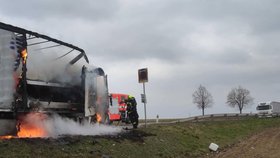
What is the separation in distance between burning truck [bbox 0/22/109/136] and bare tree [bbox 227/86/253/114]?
61015 mm

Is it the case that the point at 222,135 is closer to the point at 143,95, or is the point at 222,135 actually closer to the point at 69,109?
the point at 143,95

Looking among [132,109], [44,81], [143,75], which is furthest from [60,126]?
[132,109]

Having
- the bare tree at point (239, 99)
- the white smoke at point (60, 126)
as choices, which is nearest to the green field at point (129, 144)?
the white smoke at point (60, 126)

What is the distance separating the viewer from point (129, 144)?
13.9 m

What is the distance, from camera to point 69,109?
51.2 ft

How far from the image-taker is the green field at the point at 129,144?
10.5m

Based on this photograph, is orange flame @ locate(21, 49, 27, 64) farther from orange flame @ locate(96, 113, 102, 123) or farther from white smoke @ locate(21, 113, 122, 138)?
orange flame @ locate(96, 113, 102, 123)

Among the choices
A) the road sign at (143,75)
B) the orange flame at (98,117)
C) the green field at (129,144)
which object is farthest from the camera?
the road sign at (143,75)

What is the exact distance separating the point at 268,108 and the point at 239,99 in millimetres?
18571

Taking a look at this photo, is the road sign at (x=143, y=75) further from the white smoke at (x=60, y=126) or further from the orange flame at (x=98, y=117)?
the white smoke at (x=60, y=126)

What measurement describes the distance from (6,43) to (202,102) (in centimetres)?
6316

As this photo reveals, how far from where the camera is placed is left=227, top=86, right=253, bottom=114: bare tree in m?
75.8

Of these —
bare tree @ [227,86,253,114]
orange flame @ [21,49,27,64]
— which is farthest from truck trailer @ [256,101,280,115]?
orange flame @ [21,49,27,64]

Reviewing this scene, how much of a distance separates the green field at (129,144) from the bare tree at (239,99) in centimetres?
5510
